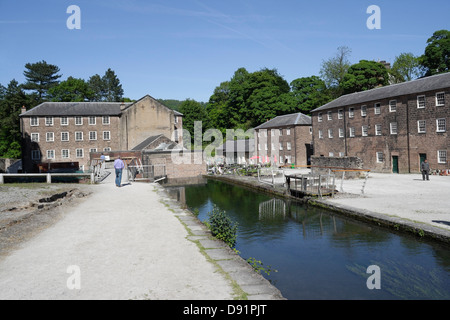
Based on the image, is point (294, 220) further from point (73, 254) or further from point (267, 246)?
point (73, 254)

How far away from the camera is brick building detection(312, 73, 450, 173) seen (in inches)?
1116

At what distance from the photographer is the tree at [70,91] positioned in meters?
71.6

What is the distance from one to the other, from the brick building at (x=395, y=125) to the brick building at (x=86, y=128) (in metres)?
21.3

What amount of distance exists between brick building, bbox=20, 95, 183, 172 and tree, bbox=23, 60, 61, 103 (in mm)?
31997

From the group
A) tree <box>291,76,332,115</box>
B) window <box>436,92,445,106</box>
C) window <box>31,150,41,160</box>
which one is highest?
tree <box>291,76,332,115</box>

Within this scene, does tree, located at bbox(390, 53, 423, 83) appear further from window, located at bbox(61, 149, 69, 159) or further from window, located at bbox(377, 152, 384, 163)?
window, located at bbox(61, 149, 69, 159)

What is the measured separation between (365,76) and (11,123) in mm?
55275

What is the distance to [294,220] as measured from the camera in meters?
14.3

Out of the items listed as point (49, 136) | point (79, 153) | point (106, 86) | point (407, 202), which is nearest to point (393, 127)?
point (407, 202)

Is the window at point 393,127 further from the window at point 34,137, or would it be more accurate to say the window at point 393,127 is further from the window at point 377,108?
the window at point 34,137

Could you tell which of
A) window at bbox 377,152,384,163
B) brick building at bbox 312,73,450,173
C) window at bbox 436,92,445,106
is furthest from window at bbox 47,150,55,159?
window at bbox 436,92,445,106

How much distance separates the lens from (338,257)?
917cm
